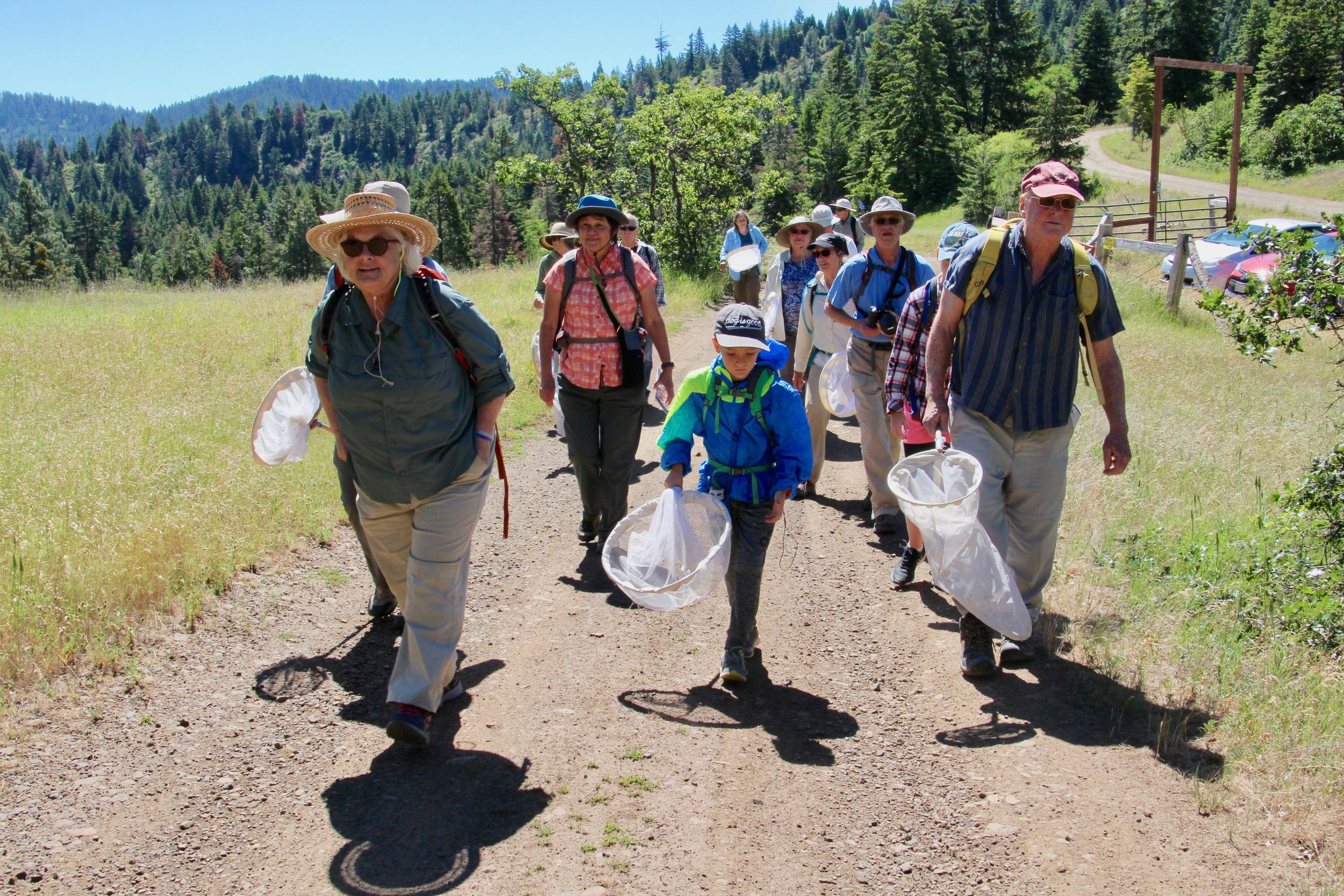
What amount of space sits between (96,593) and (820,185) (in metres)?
79.0

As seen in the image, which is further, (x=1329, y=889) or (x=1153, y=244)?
(x=1153, y=244)

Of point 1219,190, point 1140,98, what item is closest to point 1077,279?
point 1219,190

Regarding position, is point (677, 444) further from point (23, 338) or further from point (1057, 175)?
point (23, 338)

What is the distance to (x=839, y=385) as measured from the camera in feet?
21.9

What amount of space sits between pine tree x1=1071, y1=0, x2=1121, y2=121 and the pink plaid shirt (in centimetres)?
8157

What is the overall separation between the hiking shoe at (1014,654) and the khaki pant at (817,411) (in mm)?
2955

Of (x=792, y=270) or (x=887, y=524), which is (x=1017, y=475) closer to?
(x=887, y=524)

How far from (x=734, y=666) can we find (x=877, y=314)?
108 inches

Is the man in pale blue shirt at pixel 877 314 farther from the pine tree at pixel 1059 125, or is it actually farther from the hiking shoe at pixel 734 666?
the pine tree at pixel 1059 125

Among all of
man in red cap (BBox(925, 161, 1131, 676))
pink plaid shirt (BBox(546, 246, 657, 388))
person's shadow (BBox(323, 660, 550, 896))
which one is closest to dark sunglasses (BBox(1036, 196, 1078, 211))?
man in red cap (BBox(925, 161, 1131, 676))

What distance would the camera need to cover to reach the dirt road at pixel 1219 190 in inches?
1313

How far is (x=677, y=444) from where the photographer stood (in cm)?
409

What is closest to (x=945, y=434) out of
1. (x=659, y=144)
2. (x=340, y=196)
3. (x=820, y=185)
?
(x=659, y=144)

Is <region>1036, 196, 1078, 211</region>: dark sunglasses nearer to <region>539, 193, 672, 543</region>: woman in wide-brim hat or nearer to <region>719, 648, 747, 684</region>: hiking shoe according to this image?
<region>539, 193, 672, 543</region>: woman in wide-brim hat
